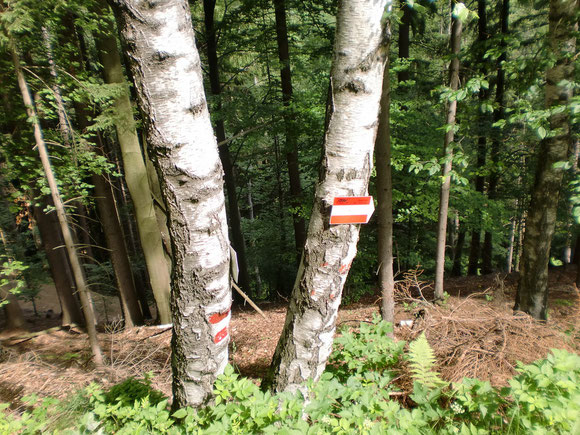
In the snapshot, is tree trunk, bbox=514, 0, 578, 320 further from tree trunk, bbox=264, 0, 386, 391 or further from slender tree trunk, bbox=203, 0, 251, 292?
slender tree trunk, bbox=203, 0, 251, 292

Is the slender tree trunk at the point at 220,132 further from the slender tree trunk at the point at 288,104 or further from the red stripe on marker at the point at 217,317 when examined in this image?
the red stripe on marker at the point at 217,317

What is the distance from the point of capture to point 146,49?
142 cm

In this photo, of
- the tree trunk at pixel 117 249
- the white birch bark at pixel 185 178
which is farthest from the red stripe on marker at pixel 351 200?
the tree trunk at pixel 117 249

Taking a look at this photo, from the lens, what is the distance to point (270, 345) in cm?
483

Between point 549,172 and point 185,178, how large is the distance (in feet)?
14.9

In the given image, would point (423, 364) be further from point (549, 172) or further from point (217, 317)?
point (549, 172)

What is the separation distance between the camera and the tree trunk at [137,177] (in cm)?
493

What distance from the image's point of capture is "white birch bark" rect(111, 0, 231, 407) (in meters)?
1.43

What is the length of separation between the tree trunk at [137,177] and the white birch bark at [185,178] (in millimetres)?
3266

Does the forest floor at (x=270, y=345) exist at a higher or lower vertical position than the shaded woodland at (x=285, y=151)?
lower

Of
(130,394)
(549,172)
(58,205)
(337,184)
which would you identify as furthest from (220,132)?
(337,184)

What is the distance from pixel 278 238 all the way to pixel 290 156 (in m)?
5.67

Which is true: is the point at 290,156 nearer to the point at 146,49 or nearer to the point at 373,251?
the point at 373,251

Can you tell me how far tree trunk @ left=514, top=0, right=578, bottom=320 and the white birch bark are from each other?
3.83 m
